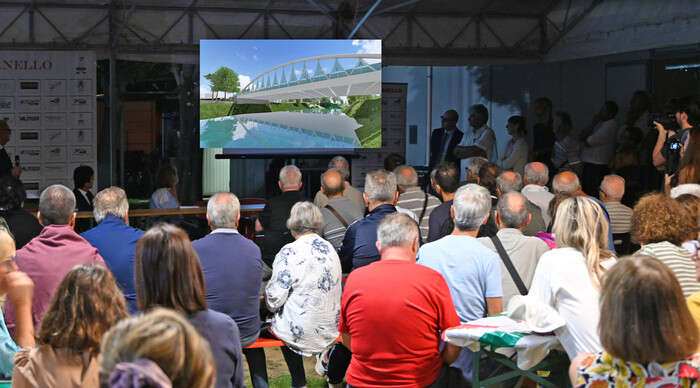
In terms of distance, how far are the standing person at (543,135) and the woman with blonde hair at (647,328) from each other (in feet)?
A: 25.0

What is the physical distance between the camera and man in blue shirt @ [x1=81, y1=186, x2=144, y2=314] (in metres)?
4.09

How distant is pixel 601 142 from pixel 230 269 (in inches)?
236

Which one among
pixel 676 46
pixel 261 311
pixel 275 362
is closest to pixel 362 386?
pixel 261 311

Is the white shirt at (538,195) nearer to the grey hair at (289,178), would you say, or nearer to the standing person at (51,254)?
the grey hair at (289,178)

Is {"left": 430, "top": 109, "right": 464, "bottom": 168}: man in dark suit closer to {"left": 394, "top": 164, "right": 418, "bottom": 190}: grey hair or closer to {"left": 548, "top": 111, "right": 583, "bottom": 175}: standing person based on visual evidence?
{"left": 548, "top": 111, "right": 583, "bottom": 175}: standing person

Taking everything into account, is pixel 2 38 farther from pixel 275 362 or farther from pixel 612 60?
pixel 612 60

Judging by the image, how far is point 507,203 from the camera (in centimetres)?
387

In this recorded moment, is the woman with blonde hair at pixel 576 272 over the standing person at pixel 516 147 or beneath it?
beneath

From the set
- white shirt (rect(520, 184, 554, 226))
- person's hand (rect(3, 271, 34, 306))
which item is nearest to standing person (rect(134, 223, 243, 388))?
person's hand (rect(3, 271, 34, 306))

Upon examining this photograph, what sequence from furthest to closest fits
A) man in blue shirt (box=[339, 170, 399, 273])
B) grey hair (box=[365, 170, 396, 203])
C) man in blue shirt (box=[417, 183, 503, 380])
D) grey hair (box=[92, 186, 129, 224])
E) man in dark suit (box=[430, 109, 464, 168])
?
man in dark suit (box=[430, 109, 464, 168]) → grey hair (box=[365, 170, 396, 203]) → man in blue shirt (box=[339, 170, 399, 273]) → grey hair (box=[92, 186, 129, 224]) → man in blue shirt (box=[417, 183, 503, 380])

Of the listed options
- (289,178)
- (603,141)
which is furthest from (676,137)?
(289,178)

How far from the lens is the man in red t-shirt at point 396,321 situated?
3041 mm

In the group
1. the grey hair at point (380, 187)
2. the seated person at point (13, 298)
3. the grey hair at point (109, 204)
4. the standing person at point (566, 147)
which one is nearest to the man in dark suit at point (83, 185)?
the grey hair at point (109, 204)

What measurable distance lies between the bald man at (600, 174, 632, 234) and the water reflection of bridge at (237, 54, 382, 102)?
16.5ft
